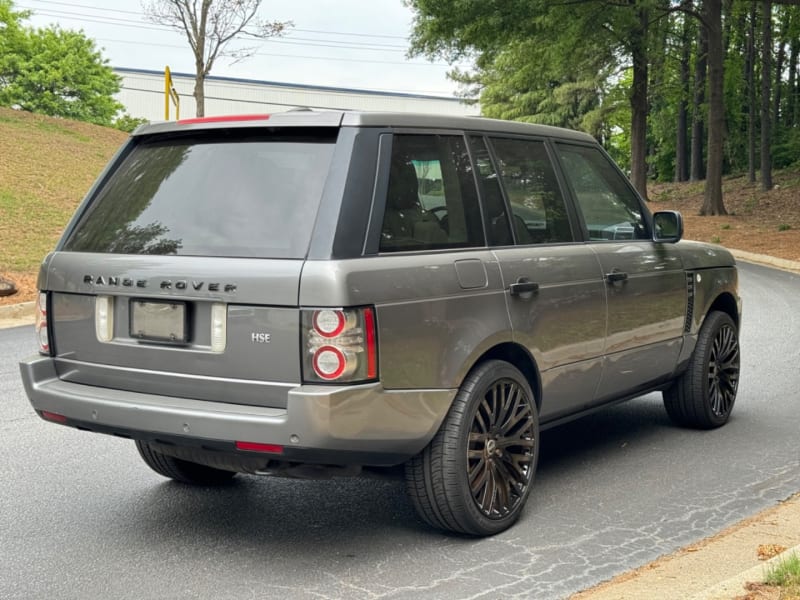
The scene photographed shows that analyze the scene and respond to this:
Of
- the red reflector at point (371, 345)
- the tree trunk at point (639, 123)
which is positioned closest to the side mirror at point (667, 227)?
the red reflector at point (371, 345)

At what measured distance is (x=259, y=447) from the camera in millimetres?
4082

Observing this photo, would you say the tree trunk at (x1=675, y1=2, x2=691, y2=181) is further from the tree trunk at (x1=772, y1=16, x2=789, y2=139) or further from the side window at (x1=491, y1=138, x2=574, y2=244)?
the side window at (x1=491, y1=138, x2=574, y2=244)

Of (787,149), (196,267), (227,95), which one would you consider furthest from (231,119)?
(227,95)

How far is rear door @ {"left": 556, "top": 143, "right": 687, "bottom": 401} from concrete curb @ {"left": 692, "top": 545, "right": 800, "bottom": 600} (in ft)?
6.31

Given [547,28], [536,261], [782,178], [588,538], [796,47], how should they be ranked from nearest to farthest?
[588,538]
[536,261]
[547,28]
[782,178]
[796,47]

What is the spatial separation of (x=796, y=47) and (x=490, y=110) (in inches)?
605

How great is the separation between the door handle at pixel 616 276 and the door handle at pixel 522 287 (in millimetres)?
764

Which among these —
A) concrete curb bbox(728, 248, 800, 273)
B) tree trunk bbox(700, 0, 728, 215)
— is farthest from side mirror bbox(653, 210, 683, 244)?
tree trunk bbox(700, 0, 728, 215)

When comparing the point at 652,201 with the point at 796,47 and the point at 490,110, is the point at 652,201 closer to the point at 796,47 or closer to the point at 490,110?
the point at 796,47

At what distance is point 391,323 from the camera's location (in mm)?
4164

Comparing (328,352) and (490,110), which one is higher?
(490,110)

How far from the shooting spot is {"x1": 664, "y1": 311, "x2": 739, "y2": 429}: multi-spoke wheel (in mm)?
6699

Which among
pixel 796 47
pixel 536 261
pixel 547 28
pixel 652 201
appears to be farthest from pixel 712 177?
pixel 536 261

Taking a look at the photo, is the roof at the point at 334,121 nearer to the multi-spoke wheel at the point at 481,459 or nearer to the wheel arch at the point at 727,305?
the multi-spoke wheel at the point at 481,459
